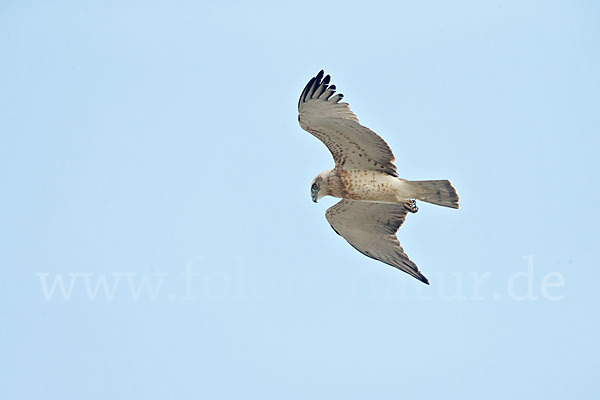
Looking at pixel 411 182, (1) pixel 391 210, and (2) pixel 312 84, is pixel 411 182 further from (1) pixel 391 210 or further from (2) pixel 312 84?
(2) pixel 312 84

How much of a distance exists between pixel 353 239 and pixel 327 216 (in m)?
0.46

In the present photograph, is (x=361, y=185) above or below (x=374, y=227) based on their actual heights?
above

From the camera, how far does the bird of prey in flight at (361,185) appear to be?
10.5 metres

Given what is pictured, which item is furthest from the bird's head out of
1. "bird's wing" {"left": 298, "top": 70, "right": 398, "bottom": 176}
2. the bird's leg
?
the bird's leg

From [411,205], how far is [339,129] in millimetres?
1342

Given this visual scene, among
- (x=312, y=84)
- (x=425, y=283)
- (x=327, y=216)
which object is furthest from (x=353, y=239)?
(x=312, y=84)

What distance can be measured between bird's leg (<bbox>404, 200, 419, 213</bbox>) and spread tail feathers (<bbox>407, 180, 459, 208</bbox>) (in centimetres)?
22

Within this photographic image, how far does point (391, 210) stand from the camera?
1145 cm

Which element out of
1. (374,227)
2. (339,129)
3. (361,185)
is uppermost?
(339,129)

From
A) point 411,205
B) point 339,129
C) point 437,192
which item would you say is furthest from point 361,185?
point 437,192

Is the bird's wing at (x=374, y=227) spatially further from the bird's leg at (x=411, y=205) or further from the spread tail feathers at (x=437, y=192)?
the spread tail feathers at (x=437, y=192)

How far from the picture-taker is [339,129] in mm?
10625

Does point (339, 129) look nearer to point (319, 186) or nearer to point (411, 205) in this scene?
point (319, 186)

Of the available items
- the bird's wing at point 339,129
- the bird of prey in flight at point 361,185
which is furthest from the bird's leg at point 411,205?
the bird's wing at point 339,129
